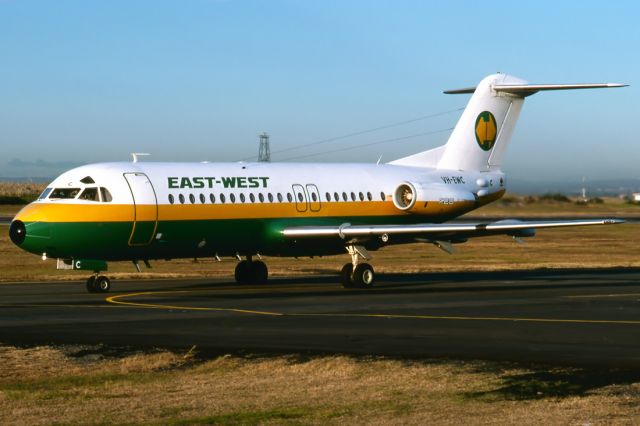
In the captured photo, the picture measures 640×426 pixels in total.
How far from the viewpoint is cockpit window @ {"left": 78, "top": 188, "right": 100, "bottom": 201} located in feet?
103

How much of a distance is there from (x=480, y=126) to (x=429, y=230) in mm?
8293

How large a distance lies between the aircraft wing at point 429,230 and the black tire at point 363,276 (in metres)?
1.03

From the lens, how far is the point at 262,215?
113 ft

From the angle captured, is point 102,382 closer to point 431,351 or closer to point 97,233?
point 431,351

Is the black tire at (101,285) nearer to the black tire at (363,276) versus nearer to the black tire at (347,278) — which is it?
the black tire at (347,278)

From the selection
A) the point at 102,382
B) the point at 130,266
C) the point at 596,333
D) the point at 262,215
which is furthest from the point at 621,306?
the point at 130,266

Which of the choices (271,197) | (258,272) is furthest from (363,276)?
(258,272)

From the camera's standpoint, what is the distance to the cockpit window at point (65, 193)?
31.4m

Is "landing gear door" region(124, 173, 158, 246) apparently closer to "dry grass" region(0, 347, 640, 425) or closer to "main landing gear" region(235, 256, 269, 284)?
"main landing gear" region(235, 256, 269, 284)

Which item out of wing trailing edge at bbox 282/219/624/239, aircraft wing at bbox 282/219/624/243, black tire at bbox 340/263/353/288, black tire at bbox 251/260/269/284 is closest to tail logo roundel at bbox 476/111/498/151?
aircraft wing at bbox 282/219/624/243

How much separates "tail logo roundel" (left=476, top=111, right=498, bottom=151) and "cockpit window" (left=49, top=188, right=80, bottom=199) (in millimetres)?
15924

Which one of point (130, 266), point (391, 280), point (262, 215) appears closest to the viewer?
point (262, 215)

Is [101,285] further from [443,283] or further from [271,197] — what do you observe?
[443,283]

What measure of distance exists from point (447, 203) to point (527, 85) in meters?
5.49
